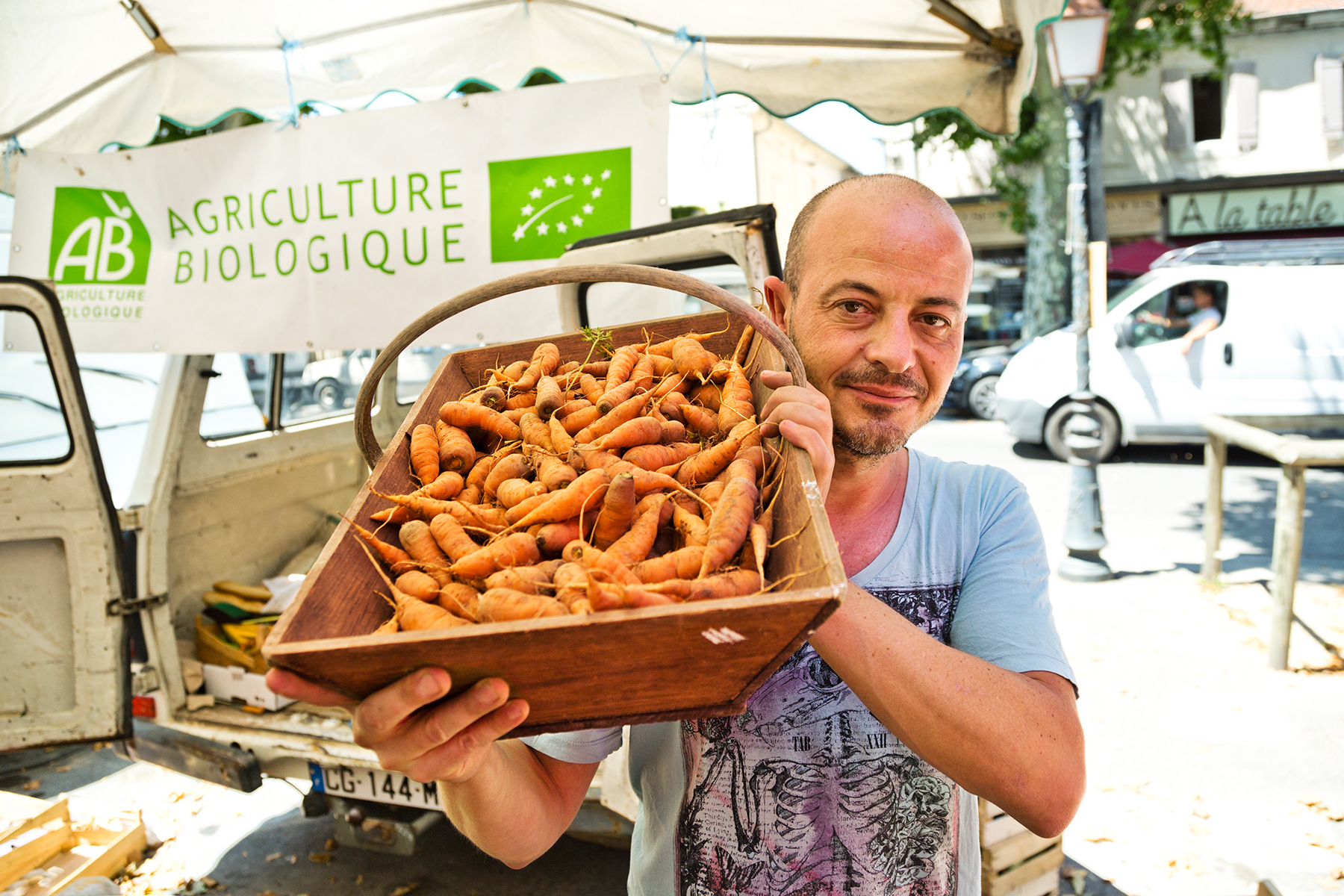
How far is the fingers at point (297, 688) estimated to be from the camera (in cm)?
89

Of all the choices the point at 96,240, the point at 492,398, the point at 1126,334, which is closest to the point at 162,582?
the point at 96,240

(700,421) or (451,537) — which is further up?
(700,421)

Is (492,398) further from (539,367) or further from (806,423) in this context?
(806,423)

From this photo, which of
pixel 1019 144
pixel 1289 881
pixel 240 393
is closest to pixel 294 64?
pixel 240 393

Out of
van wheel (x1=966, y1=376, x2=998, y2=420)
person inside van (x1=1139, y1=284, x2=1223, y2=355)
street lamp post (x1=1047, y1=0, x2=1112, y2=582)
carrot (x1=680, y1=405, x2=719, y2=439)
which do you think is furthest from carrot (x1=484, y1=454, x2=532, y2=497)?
van wheel (x1=966, y1=376, x2=998, y2=420)

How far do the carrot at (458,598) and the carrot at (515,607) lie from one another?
115 mm

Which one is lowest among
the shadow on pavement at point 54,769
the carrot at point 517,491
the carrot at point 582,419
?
the shadow on pavement at point 54,769

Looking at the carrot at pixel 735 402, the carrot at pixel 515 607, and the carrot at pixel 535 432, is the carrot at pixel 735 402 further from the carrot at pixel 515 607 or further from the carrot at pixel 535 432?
the carrot at pixel 515 607

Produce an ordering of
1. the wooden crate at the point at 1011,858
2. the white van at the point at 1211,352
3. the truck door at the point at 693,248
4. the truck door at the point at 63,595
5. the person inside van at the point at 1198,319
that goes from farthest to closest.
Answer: the person inside van at the point at 1198,319 < the white van at the point at 1211,352 < the truck door at the point at 63,595 < the wooden crate at the point at 1011,858 < the truck door at the point at 693,248

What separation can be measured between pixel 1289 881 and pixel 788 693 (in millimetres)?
3039

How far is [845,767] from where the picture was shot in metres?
1.42

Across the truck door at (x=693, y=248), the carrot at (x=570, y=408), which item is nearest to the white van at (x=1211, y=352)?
the truck door at (x=693, y=248)

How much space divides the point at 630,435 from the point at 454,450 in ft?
1.06

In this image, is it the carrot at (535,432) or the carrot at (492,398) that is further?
the carrot at (492,398)
